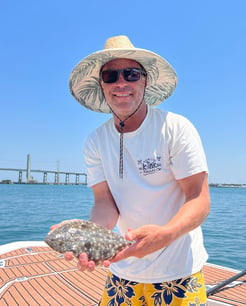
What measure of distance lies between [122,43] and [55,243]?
1597 mm

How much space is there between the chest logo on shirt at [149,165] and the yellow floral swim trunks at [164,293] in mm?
783

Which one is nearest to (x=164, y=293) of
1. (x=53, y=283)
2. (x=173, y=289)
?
(x=173, y=289)

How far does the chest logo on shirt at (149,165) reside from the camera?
225cm

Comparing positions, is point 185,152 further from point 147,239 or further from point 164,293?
point 164,293

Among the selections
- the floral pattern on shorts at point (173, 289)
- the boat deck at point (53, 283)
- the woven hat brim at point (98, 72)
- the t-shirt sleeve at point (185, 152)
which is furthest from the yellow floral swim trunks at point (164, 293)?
the boat deck at point (53, 283)

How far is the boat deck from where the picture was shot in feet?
16.0

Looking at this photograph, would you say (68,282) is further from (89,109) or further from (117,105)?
(117,105)

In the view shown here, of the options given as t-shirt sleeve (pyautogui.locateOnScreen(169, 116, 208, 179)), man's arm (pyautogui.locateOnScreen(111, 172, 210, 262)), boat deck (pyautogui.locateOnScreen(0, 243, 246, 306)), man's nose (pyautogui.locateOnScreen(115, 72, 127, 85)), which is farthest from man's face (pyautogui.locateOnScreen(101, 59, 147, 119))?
boat deck (pyautogui.locateOnScreen(0, 243, 246, 306))

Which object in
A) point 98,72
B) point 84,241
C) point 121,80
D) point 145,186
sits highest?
point 98,72

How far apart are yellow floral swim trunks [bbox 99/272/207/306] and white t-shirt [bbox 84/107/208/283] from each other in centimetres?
5

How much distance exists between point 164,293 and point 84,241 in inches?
28.2

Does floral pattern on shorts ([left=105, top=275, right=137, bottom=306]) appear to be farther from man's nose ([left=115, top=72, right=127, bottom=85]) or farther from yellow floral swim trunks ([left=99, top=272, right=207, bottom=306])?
man's nose ([left=115, top=72, right=127, bottom=85])

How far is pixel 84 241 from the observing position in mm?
1984

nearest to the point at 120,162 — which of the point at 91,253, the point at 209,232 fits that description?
the point at 91,253
